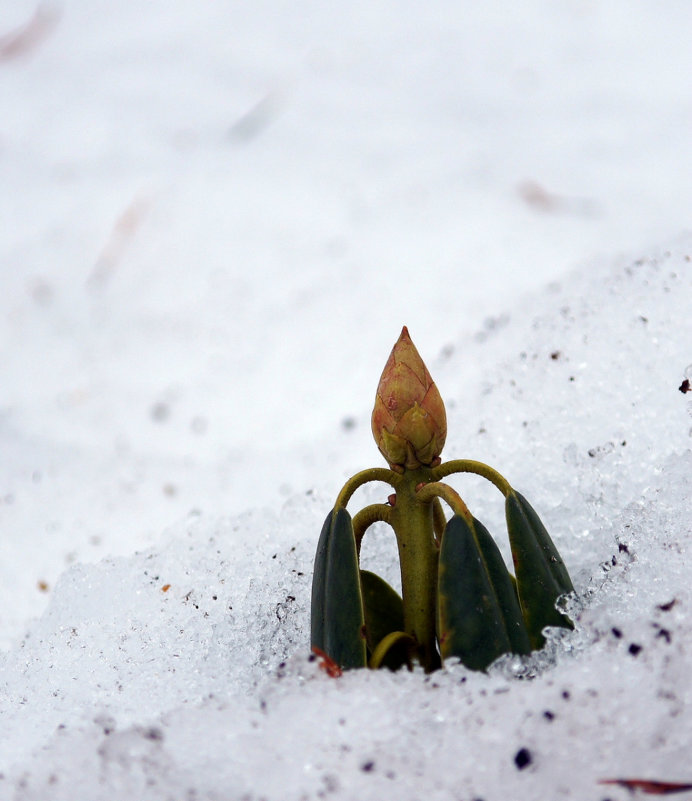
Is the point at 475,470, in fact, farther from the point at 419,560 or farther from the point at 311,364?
the point at 311,364

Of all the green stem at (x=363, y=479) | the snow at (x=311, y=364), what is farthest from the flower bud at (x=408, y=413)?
the snow at (x=311, y=364)

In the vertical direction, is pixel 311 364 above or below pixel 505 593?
below


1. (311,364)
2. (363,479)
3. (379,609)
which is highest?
(363,479)

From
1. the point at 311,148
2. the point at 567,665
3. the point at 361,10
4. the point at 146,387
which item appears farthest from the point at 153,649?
the point at 361,10

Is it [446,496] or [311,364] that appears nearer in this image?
[446,496]

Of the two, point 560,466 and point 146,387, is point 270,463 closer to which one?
point 146,387

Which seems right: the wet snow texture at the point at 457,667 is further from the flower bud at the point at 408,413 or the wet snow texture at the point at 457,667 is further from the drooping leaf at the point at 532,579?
the flower bud at the point at 408,413

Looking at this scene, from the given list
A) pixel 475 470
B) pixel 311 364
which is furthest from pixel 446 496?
pixel 311 364
